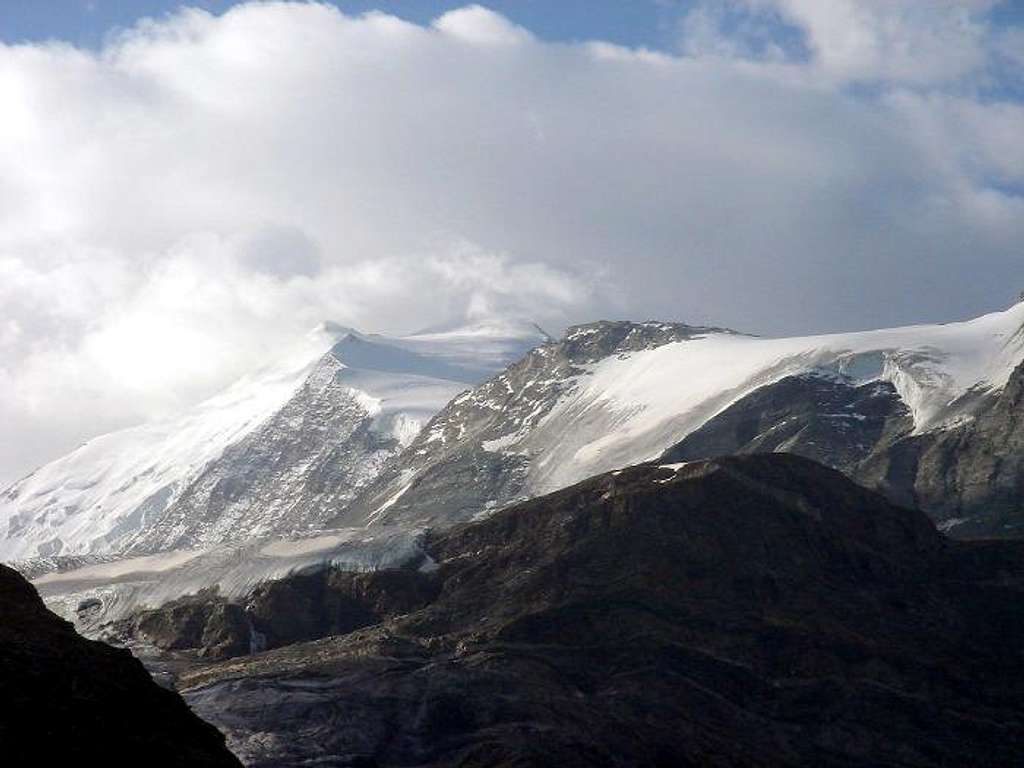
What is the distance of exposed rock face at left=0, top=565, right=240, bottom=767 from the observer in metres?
58.5

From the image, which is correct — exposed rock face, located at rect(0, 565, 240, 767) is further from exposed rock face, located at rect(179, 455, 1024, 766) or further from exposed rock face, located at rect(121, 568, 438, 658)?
exposed rock face, located at rect(121, 568, 438, 658)

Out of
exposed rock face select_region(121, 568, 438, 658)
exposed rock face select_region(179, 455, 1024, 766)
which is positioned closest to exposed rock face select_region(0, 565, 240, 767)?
exposed rock face select_region(179, 455, 1024, 766)

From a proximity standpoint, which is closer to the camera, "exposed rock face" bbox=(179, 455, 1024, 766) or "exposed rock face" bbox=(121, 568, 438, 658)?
"exposed rock face" bbox=(179, 455, 1024, 766)

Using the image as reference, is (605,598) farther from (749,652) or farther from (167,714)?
(167,714)

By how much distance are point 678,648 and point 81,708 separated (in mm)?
92942

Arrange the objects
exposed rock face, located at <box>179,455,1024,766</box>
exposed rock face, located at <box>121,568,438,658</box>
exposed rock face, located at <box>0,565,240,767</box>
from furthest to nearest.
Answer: exposed rock face, located at <box>121,568,438,658</box> < exposed rock face, located at <box>179,455,1024,766</box> < exposed rock face, located at <box>0,565,240,767</box>

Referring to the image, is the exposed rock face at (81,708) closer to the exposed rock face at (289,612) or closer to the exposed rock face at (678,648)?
the exposed rock face at (678,648)

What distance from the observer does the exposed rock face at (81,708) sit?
58.5m

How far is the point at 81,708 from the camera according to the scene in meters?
60.9

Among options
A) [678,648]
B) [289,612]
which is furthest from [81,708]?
[289,612]

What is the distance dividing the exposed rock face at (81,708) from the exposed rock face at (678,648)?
188 ft

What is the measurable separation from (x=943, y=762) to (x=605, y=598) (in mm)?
31385

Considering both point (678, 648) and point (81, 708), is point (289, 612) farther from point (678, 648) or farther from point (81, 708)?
point (81, 708)

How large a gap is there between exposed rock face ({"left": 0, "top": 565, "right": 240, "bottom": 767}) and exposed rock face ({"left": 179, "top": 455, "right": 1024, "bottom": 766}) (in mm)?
57407
